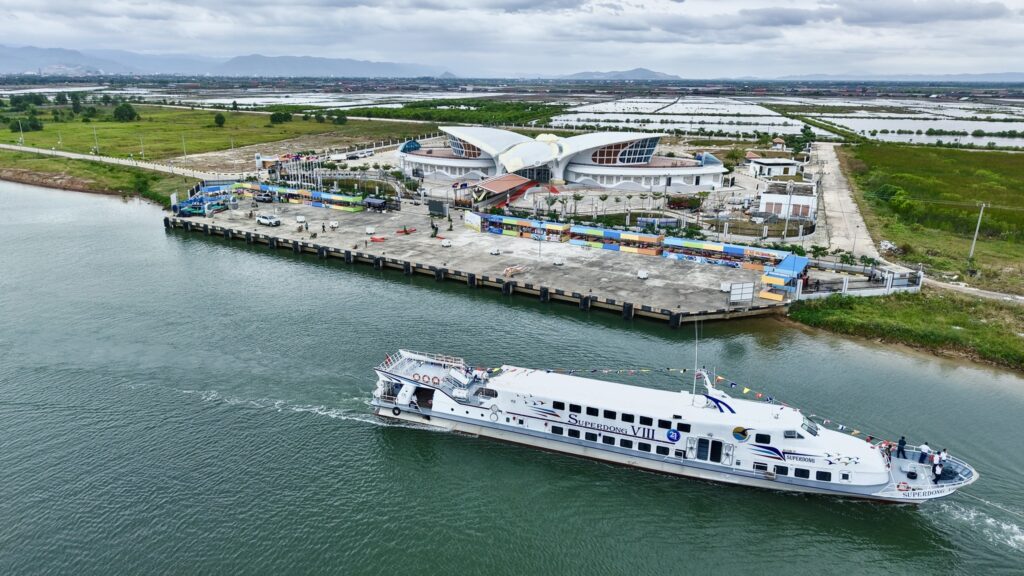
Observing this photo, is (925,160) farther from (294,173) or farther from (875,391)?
(294,173)

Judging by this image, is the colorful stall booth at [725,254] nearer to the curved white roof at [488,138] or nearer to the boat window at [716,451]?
the boat window at [716,451]

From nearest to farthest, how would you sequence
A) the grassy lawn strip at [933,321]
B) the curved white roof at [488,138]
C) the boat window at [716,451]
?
the boat window at [716,451] < the grassy lawn strip at [933,321] < the curved white roof at [488,138]

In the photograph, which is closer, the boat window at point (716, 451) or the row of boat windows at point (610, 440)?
the boat window at point (716, 451)

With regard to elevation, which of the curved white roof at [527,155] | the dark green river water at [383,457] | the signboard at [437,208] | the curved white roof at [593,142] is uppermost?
the curved white roof at [593,142]

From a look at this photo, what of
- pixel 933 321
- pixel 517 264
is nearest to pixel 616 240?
pixel 517 264

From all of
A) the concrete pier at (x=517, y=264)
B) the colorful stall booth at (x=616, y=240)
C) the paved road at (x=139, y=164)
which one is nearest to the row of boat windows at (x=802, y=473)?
the concrete pier at (x=517, y=264)

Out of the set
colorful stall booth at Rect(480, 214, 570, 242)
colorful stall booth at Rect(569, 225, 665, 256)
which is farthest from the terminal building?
colorful stall booth at Rect(569, 225, 665, 256)
